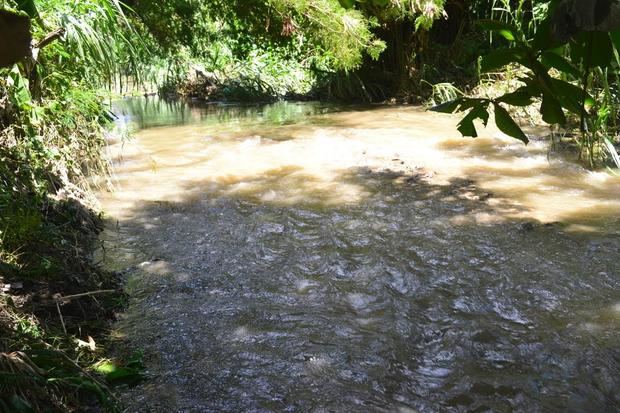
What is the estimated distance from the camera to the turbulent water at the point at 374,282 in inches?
71.9

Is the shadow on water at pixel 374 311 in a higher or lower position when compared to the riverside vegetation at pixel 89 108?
lower

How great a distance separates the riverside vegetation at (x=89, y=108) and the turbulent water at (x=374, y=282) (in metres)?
0.22

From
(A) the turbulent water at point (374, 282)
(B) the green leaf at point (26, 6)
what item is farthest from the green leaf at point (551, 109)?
(B) the green leaf at point (26, 6)

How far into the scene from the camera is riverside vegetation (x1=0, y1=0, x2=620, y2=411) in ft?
3.10

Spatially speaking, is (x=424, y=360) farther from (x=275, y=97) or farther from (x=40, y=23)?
(x=275, y=97)

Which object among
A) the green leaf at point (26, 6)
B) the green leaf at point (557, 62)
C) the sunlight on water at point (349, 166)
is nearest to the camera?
the green leaf at point (557, 62)

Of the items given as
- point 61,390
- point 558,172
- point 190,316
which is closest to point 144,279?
point 190,316

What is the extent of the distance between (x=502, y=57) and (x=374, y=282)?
1.73 meters

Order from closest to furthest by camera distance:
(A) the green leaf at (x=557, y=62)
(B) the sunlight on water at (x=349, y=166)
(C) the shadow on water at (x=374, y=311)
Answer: (A) the green leaf at (x=557, y=62)
(C) the shadow on water at (x=374, y=311)
(B) the sunlight on water at (x=349, y=166)

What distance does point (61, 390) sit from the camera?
157cm

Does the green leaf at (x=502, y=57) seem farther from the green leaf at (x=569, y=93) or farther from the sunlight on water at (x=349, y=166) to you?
the sunlight on water at (x=349, y=166)

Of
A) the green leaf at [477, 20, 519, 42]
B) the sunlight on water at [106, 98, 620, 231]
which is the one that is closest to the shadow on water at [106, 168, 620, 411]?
the sunlight on water at [106, 98, 620, 231]

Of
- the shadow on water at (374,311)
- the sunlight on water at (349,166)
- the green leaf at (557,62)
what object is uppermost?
the green leaf at (557,62)

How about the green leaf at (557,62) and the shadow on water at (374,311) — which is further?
the shadow on water at (374,311)
